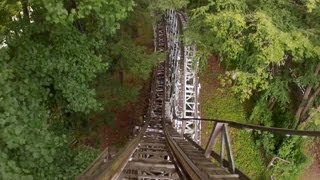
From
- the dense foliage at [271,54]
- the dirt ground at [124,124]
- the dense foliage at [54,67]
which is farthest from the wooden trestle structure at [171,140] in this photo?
the dense foliage at [271,54]

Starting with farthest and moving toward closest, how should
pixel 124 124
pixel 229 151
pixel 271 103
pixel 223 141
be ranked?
pixel 124 124
pixel 271 103
pixel 223 141
pixel 229 151

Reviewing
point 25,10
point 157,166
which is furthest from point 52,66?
point 157,166

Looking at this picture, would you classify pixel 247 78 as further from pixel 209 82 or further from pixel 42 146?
pixel 42 146

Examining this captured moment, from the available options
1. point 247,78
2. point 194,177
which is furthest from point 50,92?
point 247,78

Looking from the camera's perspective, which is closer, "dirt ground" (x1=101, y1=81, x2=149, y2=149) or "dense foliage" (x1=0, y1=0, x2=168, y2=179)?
"dense foliage" (x1=0, y1=0, x2=168, y2=179)

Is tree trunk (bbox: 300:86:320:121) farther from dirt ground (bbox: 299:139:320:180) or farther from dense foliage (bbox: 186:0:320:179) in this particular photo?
dirt ground (bbox: 299:139:320:180)

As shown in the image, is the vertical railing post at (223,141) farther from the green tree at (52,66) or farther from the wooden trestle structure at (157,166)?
the green tree at (52,66)

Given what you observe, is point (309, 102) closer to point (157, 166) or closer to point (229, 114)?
point (229, 114)

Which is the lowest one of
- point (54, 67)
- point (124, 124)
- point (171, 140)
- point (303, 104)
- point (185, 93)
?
point (124, 124)

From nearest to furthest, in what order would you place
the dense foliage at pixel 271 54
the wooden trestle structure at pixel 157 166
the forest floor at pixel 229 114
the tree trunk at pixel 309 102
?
the wooden trestle structure at pixel 157 166 < the dense foliage at pixel 271 54 < the tree trunk at pixel 309 102 < the forest floor at pixel 229 114

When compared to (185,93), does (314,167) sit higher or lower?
lower

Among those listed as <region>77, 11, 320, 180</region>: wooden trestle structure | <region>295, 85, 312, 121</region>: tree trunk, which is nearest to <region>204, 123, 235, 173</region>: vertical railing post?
<region>77, 11, 320, 180</region>: wooden trestle structure
